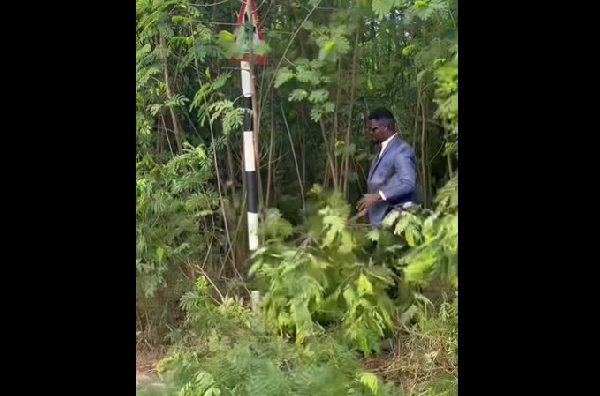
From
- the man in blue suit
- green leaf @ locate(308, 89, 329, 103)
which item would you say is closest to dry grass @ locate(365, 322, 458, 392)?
the man in blue suit

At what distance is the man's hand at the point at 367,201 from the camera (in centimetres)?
330

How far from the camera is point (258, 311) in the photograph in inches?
132

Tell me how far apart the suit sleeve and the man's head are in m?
0.08

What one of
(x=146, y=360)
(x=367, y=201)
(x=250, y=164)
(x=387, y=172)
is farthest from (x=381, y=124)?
(x=146, y=360)

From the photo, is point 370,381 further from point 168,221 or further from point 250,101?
point 250,101

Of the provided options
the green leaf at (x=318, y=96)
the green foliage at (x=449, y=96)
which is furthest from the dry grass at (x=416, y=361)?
the green leaf at (x=318, y=96)

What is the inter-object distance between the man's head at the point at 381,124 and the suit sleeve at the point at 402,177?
78mm

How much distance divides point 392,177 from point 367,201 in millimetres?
126

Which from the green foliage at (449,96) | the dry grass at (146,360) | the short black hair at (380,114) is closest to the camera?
the green foliage at (449,96)

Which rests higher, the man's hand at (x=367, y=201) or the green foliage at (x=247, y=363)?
the man's hand at (x=367, y=201)

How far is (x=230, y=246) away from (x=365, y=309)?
56cm

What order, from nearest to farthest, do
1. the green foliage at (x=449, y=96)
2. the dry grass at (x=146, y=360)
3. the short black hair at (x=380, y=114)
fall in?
the green foliage at (x=449, y=96) → the short black hair at (x=380, y=114) → the dry grass at (x=146, y=360)

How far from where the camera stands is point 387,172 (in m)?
3.30

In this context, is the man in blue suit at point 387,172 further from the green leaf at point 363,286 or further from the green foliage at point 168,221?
the green foliage at point 168,221
